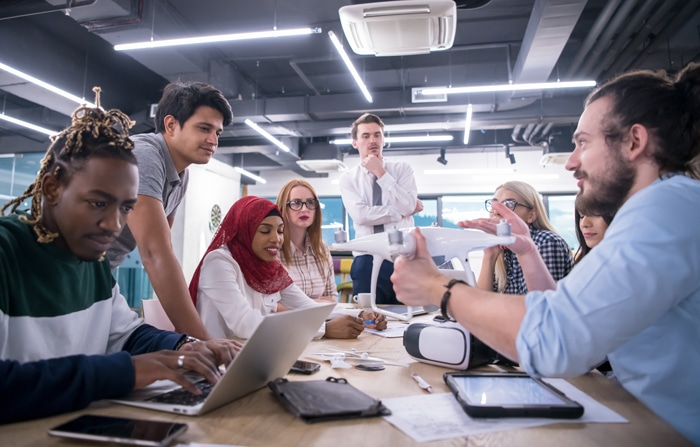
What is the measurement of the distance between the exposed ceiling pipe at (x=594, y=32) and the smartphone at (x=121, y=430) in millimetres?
5040

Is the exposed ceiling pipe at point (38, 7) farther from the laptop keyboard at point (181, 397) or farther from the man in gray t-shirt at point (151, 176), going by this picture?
the laptop keyboard at point (181, 397)

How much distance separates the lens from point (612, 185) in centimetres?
105

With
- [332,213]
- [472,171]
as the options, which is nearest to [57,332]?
[472,171]

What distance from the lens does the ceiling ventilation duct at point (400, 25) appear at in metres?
3.01

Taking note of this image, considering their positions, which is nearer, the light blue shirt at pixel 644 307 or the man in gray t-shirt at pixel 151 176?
the light blue shirt at pixel 644 307

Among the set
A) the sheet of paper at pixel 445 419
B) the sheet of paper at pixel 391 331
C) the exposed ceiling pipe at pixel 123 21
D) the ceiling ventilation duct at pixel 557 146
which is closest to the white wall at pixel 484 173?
the ceiling ventilation duct at pixel 557 146

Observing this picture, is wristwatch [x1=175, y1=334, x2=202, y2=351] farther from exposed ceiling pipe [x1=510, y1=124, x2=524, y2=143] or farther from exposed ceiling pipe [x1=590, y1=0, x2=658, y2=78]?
exposed ceiling pipe [x1=510, y1=124, x2=524, y2=143]

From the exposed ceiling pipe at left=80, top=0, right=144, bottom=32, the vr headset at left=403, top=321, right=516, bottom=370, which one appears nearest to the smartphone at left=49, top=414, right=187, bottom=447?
the vr headset at left=403, top=321, right=516, bottom=370

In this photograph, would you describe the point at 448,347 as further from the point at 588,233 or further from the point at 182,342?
the point at 588,233

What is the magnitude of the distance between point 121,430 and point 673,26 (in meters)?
5.93

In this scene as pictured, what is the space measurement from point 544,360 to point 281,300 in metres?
1.72

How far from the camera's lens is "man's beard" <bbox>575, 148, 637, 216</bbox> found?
1.03 meters

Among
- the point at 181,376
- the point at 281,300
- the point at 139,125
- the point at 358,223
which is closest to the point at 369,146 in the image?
the point at 358,223

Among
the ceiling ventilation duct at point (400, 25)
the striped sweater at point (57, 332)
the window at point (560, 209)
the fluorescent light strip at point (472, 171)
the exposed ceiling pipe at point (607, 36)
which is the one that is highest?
the exposed ceiling pipe at point (607, 36)
